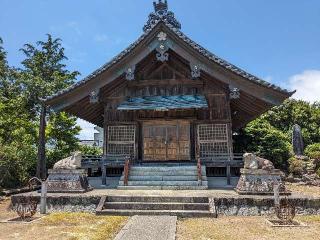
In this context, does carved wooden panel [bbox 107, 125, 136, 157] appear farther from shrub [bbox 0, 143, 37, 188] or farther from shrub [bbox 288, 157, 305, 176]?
shrub [bbox 288, 157, 305, 176]

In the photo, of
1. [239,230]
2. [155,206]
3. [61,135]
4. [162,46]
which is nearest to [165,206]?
[155,206]

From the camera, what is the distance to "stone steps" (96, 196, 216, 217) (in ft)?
30.0

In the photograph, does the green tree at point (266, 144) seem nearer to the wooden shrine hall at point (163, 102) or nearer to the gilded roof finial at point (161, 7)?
the wooden shrine hall at point (163, 102)

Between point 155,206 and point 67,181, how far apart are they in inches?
148

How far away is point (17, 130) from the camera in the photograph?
18453mm

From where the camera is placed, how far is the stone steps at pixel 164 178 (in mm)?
12352

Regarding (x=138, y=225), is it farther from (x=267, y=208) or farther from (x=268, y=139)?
(x=268, y=139)

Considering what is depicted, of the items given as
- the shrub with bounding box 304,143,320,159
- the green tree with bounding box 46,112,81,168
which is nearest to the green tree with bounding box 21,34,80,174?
the green tree with bounding box 46,112,81,168

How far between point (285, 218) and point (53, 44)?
24562 mm

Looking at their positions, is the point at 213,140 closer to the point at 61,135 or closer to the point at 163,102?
the point at 163,102

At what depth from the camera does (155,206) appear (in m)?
9.60

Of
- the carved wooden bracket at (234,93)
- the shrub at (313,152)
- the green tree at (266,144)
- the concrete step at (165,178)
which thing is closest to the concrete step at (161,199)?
the concrete step at (165,178)

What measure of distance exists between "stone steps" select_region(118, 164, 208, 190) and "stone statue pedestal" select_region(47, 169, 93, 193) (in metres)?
1.67

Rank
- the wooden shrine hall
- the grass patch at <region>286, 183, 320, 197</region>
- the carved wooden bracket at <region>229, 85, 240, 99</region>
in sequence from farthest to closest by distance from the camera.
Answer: the grass patch at <region>286, 183, 320, 197</region> → the wooden shrine hall → the carved wooden bracket at <region>229, 85, 240, 99</region>
